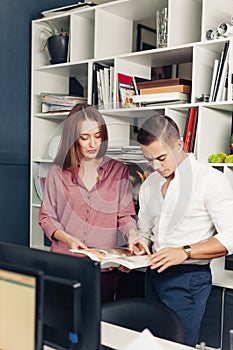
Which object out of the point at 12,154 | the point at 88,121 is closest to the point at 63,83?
the point at 12,154

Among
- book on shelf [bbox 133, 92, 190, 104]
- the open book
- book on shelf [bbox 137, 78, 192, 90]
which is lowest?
the open book

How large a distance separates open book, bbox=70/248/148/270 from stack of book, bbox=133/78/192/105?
843mm

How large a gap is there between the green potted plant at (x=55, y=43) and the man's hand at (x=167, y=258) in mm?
1635

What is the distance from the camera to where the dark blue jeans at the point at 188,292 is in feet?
6.87

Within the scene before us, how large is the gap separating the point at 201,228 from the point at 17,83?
1708 millimetres

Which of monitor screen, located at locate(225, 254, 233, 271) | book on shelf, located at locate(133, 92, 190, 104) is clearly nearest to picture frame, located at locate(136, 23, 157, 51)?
book on shelf, located at locate(133, 92, 190, 104)

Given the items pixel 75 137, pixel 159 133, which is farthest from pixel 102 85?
pixel 159 133

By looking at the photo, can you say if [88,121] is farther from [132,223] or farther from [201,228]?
[201,228]

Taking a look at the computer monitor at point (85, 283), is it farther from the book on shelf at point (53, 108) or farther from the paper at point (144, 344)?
the book on shelf at point (53, 108)

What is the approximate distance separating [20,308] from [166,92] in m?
1.67

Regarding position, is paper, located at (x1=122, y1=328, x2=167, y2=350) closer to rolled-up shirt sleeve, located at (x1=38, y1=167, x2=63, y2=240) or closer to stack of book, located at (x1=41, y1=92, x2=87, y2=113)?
rolled-up shirt sleeve, located at (x1=38, y1=167, x2=63, y2=240)

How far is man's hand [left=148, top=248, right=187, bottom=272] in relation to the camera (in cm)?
202

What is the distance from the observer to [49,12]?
10.5 ft

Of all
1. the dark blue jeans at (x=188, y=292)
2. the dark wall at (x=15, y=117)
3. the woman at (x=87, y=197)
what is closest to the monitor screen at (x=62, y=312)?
the dark blue jeans at (x=188, y=292)
